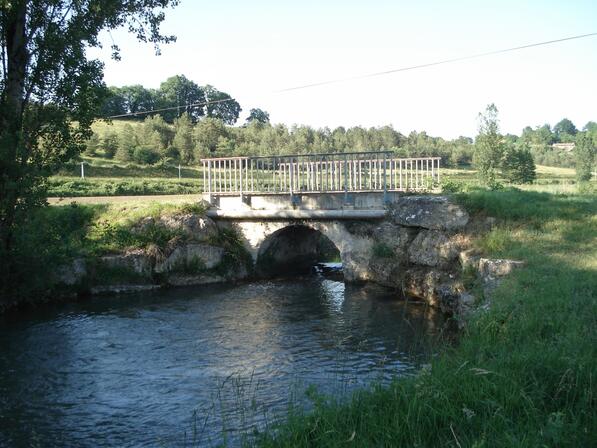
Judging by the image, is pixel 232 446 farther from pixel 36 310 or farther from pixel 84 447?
pixel 36 310

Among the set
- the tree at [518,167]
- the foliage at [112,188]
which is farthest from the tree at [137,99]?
the tree at [518,167]

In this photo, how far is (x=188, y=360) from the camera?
34.9ft

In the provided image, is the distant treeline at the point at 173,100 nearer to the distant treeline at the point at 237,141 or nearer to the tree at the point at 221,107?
the tree at the point at 221,107

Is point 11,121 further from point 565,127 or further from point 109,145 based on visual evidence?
point 565,127

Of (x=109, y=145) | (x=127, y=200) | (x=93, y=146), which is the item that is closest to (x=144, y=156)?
(x=109, y=145)

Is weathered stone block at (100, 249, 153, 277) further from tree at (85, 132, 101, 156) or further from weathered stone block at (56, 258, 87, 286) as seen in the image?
tree at (85, 132, 101, 156)

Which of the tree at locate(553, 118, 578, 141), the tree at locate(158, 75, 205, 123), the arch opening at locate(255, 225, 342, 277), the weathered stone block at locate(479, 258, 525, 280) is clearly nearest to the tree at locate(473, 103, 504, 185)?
the arch opening at locate(255, 225, 342, 277)

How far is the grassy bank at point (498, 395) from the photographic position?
5039 millimetres

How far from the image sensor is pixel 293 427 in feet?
18.5

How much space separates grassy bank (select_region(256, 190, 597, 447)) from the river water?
2.02ft

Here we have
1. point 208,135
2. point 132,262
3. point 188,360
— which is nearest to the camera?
point 188,360

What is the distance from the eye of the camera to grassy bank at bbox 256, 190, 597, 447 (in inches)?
198

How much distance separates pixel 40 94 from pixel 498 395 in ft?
45.7

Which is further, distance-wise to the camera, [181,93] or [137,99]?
[181,93]
